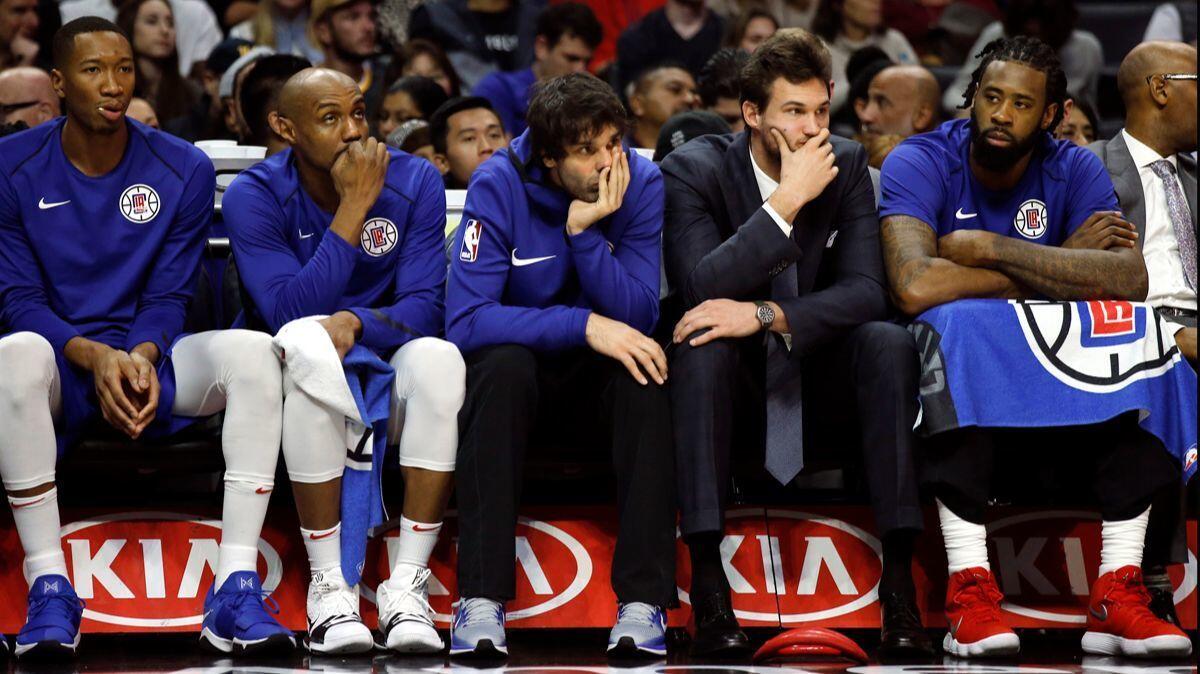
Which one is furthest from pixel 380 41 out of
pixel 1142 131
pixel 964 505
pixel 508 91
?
pixel 964 505

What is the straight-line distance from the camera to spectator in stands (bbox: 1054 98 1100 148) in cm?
541

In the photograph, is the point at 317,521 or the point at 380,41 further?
the point at 380,41

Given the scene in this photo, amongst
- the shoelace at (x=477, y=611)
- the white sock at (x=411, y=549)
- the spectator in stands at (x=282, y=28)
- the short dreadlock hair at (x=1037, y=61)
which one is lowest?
the shoelace at (x=477, y=611)

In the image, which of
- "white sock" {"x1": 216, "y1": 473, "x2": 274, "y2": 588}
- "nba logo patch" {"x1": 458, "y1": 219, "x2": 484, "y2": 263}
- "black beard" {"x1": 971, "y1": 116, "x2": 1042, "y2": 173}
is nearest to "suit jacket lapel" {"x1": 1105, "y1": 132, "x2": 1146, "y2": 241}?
"black beard" {"x1": 971, "y1": 116, "x2": 1042, "y2": 173}

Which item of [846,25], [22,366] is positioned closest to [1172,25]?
[846,25]

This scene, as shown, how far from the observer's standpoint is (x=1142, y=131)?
4.46m

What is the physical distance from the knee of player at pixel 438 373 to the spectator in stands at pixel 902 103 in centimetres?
282

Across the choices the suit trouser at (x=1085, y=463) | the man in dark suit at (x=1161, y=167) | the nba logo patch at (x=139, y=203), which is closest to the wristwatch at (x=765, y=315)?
the suit trouser at (x=1085, y=463)

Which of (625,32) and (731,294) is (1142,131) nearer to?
(731,294)

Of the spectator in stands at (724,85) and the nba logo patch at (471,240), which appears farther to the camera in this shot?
the spectator in stands at (724,85)

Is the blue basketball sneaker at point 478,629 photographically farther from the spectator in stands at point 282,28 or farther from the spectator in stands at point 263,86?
the spectator in stands at point 282,28

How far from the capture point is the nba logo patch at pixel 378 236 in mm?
3959

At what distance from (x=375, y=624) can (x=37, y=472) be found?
0.91 m

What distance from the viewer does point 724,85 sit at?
5.80 meters
